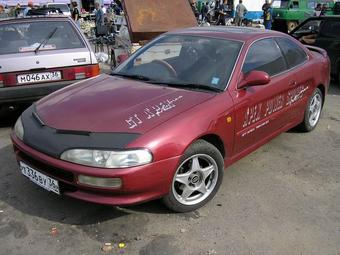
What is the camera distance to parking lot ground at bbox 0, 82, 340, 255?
3.04 m

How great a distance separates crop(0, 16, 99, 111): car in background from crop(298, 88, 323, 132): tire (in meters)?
3.01

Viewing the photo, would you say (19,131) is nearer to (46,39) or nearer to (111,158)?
(111,158)

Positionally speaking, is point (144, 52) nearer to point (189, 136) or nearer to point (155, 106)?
point (155, 106)

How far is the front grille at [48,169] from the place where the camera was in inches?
119

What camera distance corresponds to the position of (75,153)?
2967 millimetres

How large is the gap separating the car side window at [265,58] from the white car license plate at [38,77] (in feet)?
9.23

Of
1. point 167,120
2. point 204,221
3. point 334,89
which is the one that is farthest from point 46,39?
point 334,89

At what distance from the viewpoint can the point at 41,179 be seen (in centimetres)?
326

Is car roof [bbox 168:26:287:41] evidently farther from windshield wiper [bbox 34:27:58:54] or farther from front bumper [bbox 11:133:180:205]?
windshield wiper [bbox 34:27:58:54]

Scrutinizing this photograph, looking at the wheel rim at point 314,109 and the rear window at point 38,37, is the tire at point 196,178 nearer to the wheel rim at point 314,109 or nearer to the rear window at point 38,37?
the wheel rim at point 314,109

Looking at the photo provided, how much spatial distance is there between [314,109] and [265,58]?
1.63m

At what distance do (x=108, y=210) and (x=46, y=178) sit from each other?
0.62 meters

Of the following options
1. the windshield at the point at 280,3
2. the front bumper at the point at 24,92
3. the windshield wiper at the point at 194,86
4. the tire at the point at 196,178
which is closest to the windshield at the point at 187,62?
the windshield wiper at the point at 194,86

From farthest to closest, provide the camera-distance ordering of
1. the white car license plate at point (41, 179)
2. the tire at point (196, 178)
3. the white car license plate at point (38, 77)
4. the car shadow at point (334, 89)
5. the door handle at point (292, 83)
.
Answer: the car shadow at point (334, 89)
the white car license plate at point (38, 77)
the door handle at point (292, 83)
the tire at point (196, 178)
the white car license plate at point (41, 179)
